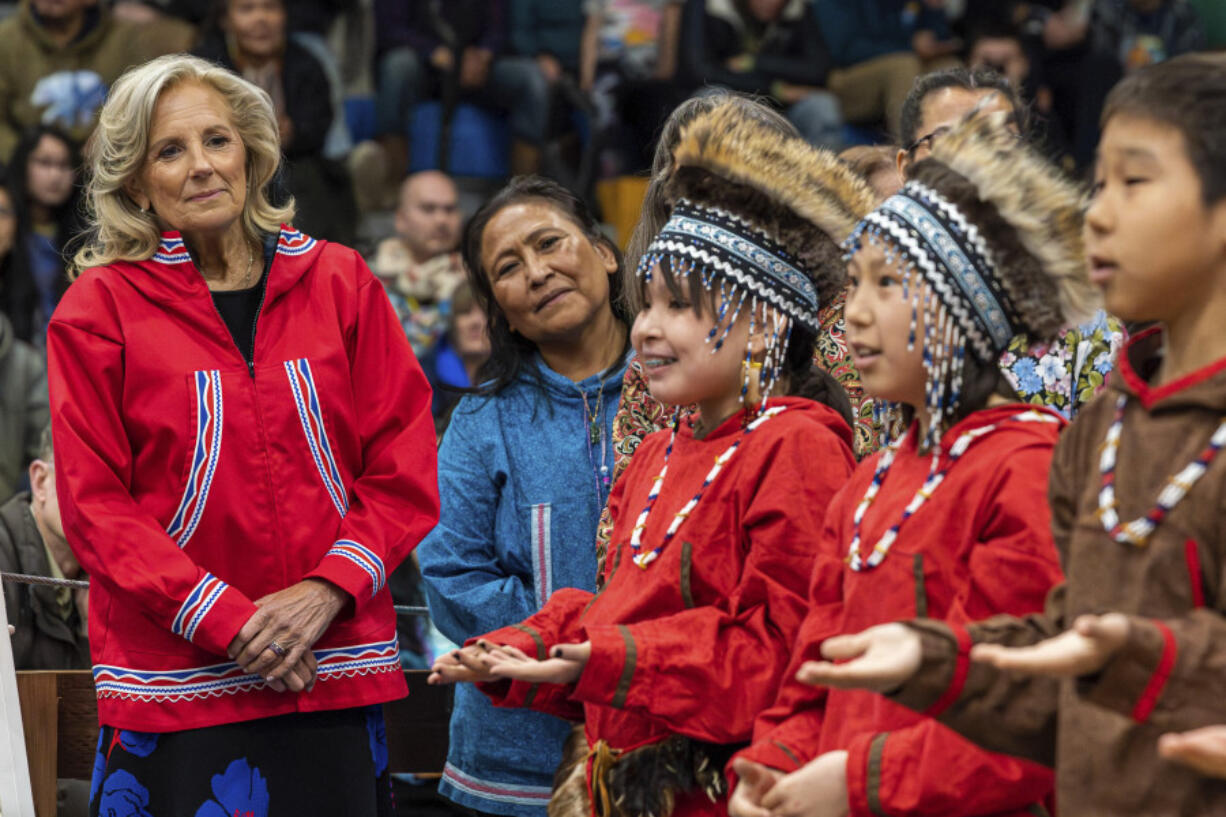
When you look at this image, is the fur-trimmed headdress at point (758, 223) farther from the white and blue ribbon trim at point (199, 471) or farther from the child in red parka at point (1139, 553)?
the white and blue ribbon trim at point (199, 471)

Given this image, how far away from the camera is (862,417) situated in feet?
8.34

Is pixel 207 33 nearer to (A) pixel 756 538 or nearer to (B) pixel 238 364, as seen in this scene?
(B) pixel 238 364

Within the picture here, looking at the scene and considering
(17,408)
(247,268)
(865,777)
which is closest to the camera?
(865,777)

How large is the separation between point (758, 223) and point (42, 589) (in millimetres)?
2307

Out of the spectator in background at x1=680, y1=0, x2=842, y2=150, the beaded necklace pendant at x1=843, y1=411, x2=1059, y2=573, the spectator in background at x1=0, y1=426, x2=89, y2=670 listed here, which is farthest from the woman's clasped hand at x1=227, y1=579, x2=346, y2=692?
the spectator in background at x1=680, y1=0, x2=842, y2=150

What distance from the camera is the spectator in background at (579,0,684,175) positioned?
22.5 ft

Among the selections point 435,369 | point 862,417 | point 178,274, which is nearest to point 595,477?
point 862,417

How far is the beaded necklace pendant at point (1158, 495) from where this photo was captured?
1412 millimetres

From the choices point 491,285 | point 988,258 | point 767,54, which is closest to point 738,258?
point 988,258

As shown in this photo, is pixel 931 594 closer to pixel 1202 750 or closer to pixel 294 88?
pixel 1202 750

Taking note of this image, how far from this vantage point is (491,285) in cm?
305

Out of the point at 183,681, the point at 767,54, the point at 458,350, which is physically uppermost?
the point at 767,54

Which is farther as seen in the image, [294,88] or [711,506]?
[294,88]

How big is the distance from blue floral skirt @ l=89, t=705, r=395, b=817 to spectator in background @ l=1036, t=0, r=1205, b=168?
5.36 metres
